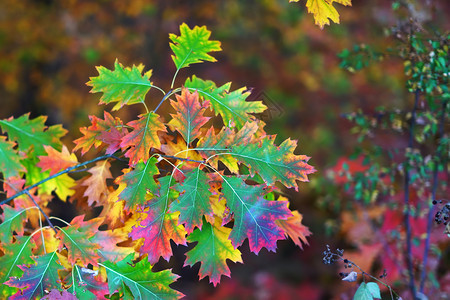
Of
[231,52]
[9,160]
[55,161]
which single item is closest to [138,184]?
[55,161]

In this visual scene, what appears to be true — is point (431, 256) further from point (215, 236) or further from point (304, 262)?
point (304, 262)

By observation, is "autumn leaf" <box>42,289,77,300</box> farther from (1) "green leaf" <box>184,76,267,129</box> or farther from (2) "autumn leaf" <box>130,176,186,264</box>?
(1) "green leaf" <box>184,76,267,129</box>

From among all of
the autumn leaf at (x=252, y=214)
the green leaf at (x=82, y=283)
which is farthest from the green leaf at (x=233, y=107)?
the green leaf at (x=82, y=283)

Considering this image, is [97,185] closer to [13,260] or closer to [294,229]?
[13,260]

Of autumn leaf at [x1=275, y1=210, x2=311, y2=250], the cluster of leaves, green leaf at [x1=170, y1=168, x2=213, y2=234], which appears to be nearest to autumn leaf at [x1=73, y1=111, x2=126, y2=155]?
the cluster of leaves

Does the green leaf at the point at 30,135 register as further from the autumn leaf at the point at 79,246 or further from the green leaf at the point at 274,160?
the green leaf at the point at 274,160

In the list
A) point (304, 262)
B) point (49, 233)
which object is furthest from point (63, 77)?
point (49, 233)
